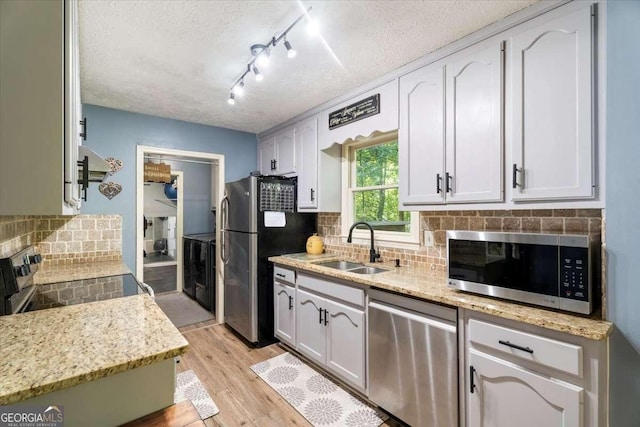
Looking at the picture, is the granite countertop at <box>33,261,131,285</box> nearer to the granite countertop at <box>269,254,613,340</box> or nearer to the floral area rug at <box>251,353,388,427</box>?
the floral area rug at <box>251,353,388,427</box>

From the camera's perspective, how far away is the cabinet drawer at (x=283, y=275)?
276 centimetres

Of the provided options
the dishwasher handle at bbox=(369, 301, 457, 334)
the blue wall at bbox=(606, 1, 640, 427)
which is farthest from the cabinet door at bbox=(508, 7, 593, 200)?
the dishwasher handle at bbox=(369, 301, 457, 334)

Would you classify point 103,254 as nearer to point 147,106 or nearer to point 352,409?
point 147,106

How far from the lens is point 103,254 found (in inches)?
115

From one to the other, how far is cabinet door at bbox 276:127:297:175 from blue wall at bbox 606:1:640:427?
8.16 feet

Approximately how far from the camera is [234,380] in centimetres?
240

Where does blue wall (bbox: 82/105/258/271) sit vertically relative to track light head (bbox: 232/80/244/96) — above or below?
below

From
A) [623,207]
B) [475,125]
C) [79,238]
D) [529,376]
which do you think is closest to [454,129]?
[475,125]

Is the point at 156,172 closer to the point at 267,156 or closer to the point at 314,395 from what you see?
the point at 267,156

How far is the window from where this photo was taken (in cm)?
262

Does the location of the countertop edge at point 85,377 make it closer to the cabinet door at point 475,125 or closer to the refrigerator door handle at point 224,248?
the cabinet door at point 475,125

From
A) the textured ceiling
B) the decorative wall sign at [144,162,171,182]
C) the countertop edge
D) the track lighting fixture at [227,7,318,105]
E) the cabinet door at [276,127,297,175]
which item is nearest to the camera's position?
the countertop edge

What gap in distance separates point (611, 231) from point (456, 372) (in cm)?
96

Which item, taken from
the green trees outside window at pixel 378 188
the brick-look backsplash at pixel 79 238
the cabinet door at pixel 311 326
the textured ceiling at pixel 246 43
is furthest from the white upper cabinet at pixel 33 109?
the brick-look backsplash at pixel 79 238
